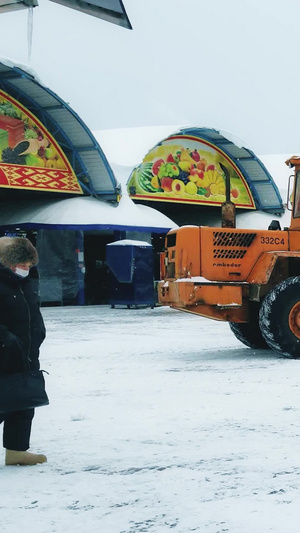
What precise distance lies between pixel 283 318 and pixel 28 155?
17884 mm

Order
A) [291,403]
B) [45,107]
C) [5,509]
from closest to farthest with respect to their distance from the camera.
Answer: [5,509] → [291,403] → [45,107]

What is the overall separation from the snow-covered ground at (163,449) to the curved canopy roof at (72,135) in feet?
56.2

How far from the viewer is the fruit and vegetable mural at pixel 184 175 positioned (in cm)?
3053

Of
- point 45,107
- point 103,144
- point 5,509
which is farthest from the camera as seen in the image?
point 103,144

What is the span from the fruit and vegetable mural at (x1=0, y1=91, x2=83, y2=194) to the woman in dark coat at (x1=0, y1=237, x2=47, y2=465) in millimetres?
21045

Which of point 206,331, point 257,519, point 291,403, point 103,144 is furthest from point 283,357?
point 103,144

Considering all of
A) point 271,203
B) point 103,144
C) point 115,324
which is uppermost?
point 103,144

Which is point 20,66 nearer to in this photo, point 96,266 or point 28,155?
point 28,155

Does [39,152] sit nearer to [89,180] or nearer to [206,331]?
[89,180]

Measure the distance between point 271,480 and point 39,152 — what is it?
23.9 m

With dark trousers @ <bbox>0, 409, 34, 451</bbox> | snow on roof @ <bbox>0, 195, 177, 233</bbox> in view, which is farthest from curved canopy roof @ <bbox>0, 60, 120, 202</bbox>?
dark trousers @ <bbox>0, 409, 34, 451</bbox>

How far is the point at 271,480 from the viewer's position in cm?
485

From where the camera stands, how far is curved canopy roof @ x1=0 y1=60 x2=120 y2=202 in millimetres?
26859

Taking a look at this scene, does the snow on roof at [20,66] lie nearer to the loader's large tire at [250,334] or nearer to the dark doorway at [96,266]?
the dark doorway at [96,266]
